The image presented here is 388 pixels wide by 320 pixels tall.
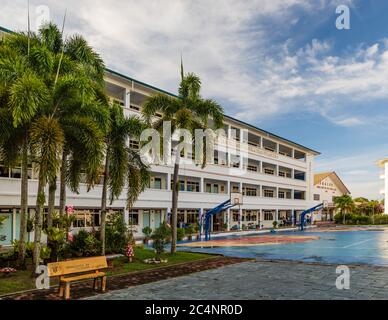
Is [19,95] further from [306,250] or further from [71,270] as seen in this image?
[306,250]

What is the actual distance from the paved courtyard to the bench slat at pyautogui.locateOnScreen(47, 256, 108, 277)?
1048mm

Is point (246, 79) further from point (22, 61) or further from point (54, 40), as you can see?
point (22, 61)

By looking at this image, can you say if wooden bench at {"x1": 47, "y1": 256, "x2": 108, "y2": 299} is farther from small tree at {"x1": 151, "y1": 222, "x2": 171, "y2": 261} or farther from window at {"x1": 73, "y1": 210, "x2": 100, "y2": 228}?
window at {"x1": 73, "y1": 210, "x2": 100, "y2": 228}

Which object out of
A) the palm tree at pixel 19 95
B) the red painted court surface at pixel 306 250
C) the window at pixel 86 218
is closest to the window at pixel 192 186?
the red painted court surface at pixel 306 250

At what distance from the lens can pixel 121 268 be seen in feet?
55.0

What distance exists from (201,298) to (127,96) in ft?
88.1

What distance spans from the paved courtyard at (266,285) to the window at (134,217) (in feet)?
66.2

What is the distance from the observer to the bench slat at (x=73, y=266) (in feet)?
36.4

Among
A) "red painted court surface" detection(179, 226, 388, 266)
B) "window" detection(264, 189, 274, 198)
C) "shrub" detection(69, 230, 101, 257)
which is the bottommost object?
"red painted court surface" detection(179, 226, 388, 266)

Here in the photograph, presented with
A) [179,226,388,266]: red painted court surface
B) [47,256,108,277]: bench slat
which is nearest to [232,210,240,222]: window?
[179,226,388,266]: red painted court surface

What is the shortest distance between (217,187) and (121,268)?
112ft

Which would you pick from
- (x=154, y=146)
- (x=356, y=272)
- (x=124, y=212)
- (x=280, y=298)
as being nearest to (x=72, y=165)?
(x=154, y=146)

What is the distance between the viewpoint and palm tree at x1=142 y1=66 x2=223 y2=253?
2136 cm

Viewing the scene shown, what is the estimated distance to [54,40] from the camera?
19.8 meters
